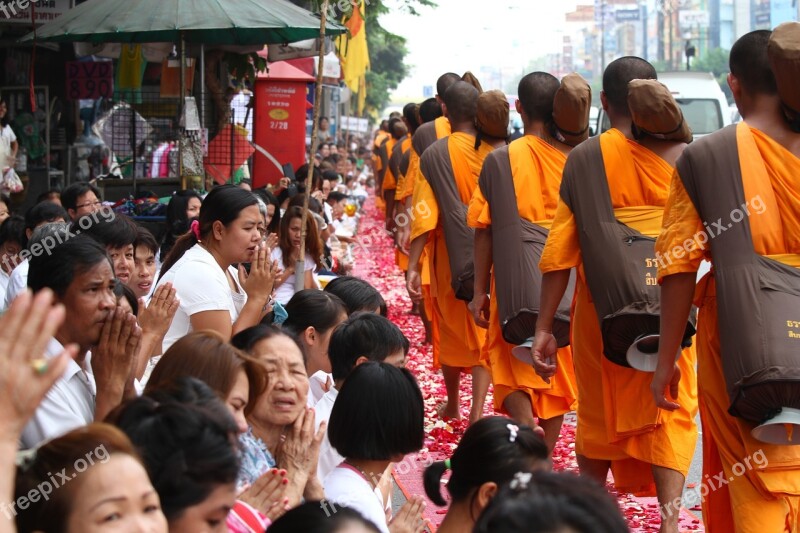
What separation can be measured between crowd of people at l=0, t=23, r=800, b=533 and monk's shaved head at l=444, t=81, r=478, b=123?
911 mm

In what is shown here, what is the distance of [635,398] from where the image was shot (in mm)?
5391

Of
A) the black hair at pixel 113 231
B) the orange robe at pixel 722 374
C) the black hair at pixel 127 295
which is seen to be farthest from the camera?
the black hair at pixel 113 231

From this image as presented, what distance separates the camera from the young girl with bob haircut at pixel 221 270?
5.47 m

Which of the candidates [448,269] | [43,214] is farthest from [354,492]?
[448,269]

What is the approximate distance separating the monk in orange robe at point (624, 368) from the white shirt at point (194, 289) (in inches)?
58.5

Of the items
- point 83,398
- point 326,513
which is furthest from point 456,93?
point 326,513

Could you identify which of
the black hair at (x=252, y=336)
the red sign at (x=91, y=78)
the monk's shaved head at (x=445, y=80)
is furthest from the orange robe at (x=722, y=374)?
the red sign at (x=91, y=78)

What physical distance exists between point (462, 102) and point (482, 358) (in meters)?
2.12

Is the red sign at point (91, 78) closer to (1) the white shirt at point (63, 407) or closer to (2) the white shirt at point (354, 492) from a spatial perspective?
(1) the white shirt at point (63, 407)

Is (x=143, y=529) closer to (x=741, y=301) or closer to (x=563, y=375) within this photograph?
(x=741, y=301)

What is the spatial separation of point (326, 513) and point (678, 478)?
2.88 m

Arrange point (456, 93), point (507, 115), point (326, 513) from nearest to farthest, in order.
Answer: point (326, 513) → point (507, 115) → point (456, 93)

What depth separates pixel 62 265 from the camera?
4.09 m

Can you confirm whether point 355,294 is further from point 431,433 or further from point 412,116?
point 412,116
